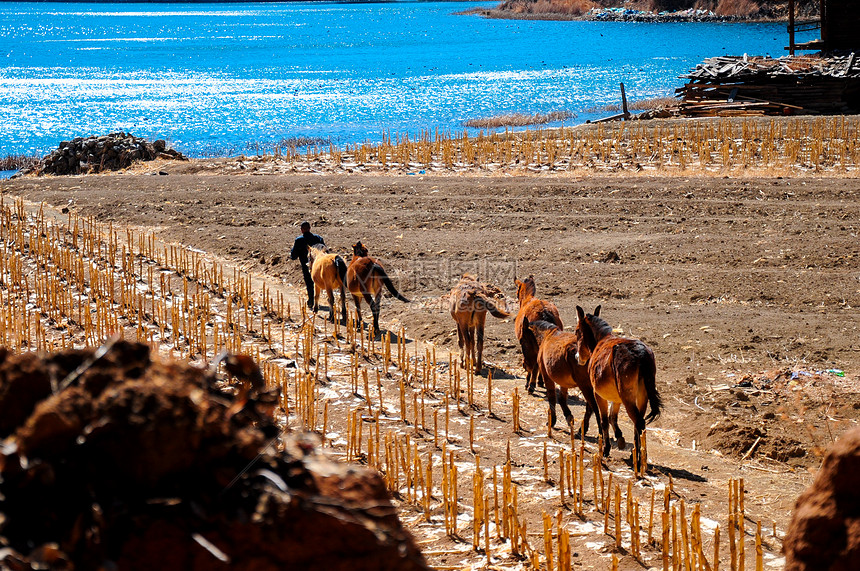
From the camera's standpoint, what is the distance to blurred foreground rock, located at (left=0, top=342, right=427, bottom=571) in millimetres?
2857

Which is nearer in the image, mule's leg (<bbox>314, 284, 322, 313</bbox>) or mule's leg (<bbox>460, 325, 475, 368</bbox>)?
mule's leg (<bbox>460, 325, 475, 368</bbox>)

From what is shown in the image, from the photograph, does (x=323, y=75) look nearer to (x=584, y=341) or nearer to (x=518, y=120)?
(x=518, y=120)

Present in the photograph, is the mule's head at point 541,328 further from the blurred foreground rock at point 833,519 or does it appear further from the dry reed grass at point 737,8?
the dry reed grass at point 737,8

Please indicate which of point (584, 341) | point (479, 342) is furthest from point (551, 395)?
point (479, 342)

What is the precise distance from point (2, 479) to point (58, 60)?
311ft

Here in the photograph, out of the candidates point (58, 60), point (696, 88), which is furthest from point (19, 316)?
Answer: point (58, 60)

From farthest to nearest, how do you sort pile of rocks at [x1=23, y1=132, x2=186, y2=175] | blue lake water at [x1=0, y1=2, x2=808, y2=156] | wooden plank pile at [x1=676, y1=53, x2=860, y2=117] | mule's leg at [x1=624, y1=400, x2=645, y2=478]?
1. blue lake water at [x1=0, y1=2, x2=808, y2=156]
2. wooden plank pile at [x1=676, y1=53, x2=860, y2=117]
3. pile of rocks at [x1=23, y1=132, x2=186, y2=175]
4. mule's leg at [x1=624, y1=400, x2=645, y2=478]

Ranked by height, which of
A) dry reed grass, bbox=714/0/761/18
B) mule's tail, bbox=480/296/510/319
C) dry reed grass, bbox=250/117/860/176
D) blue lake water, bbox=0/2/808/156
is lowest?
mule's tail, bbox=480/296/510/319

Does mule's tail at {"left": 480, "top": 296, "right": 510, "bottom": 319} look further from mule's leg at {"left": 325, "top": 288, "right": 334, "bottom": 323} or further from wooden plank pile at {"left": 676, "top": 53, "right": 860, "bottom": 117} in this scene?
wooden plank pile at {"left": 676, "top": 53, "right": 860, "bottom": 117}

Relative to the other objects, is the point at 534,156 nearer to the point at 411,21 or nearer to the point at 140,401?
the point at 140,401

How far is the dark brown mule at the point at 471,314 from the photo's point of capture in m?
11.4

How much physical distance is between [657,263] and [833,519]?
11.3 meters

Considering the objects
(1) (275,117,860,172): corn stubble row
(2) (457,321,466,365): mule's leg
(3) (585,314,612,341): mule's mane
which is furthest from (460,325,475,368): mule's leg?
(1) (275,117,860,172): corn stubble row

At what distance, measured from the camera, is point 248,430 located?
3186 millimetres
